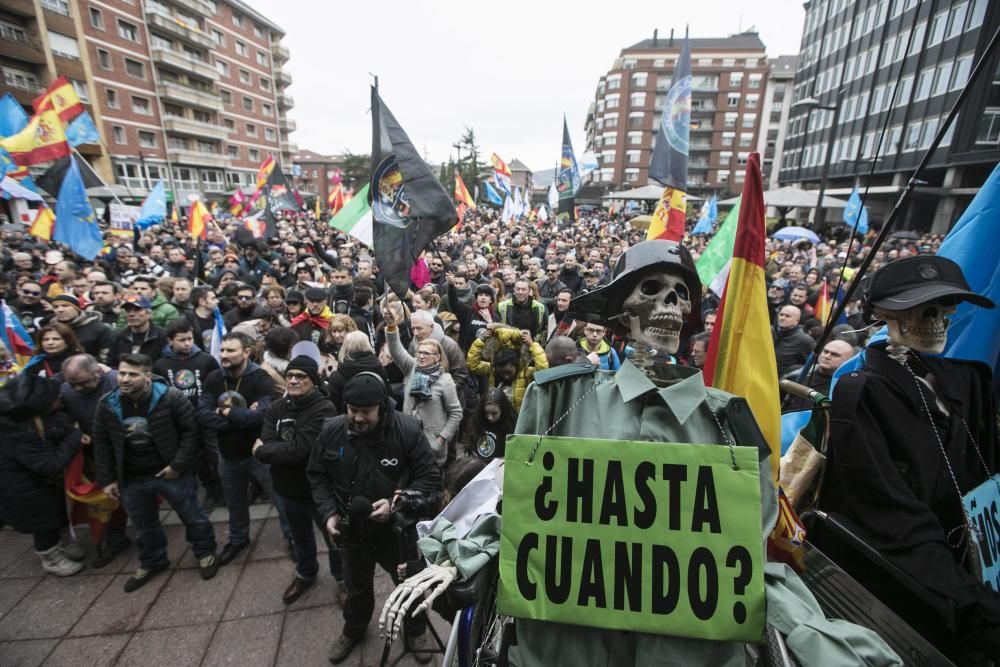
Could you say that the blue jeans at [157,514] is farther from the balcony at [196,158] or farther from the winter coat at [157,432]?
the balcony at [196,158]

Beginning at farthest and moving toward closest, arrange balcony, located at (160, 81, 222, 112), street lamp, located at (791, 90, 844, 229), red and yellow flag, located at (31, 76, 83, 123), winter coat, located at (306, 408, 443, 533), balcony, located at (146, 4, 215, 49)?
balcony, located at (160, 81, 222, 112), balcony, located at (146, 4, 215, 49), street lamp, located at (791, 90, 844, 229), red and yellow flag, located at (31, 76, 83, 123), winter coat, located at (306, 408, 443, 533)

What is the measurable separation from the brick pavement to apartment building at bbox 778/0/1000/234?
880 inches

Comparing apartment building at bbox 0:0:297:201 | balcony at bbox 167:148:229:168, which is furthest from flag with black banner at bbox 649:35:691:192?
balcony at bbox 167:148:229:168

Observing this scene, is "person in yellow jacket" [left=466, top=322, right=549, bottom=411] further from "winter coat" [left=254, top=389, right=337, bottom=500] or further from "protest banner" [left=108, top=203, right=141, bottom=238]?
"protest banner" [left=108, top=203, right=141, bottom=238]

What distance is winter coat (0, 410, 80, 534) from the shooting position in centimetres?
375

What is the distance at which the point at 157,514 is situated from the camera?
3.94 meters

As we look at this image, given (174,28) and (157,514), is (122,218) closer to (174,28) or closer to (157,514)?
(157,514)

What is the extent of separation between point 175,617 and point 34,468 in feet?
5.70

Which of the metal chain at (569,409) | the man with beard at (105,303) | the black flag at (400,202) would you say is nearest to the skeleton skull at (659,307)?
the metal chain at (569,409)

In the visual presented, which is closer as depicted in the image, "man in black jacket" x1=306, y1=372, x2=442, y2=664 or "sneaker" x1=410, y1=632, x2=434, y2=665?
"man in black jacket" x1=306, y1=372, x2=442, y2=664

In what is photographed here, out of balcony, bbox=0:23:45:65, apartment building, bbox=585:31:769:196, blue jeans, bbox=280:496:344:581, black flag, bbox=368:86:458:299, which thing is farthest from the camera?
apartment building, bbox=585:31:769:196

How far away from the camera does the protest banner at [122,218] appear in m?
14.0

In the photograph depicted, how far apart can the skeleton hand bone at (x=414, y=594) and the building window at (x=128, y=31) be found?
172 feet

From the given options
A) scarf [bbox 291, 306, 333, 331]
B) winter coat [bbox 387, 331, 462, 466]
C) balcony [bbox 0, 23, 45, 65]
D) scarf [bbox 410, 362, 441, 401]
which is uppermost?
balcony [bbox 0, 23, 45, 65]
